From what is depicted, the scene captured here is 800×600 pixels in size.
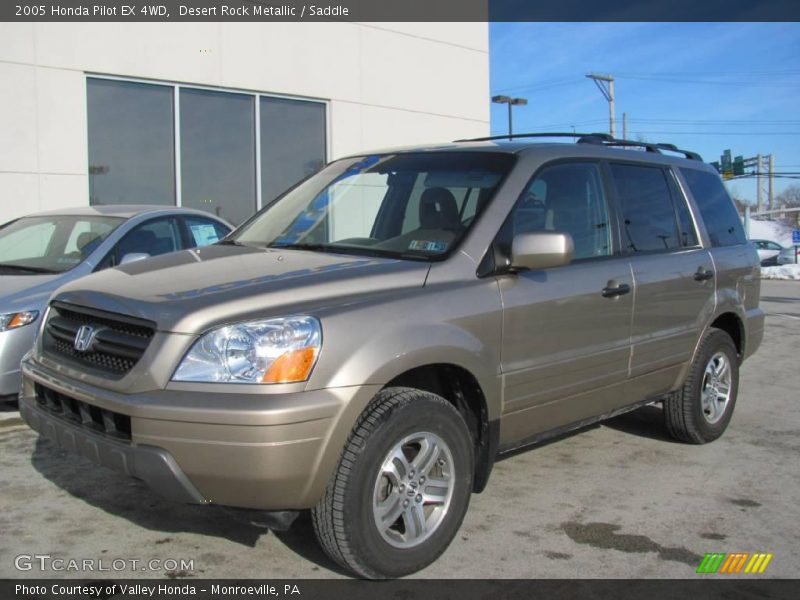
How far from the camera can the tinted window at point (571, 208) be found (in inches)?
155

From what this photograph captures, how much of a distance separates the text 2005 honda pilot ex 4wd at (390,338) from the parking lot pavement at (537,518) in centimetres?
35

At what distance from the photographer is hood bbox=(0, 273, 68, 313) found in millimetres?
5406

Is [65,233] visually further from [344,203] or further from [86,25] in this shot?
[86,25]

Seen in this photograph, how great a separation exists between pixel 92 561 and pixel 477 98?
11.9 meters

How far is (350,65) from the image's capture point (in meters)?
12.2

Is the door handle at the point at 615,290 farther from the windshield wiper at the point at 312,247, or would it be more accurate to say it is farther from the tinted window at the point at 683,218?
the windshield wiper at the point at 312,247

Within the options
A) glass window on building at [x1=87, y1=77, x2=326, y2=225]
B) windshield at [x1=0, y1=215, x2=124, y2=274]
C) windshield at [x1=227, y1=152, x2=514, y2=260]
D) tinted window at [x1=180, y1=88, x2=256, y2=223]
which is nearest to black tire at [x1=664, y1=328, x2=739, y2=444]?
windshield at [x1=227, y1=152, x2=514, y2=260]

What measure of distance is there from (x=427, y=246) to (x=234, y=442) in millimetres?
1381

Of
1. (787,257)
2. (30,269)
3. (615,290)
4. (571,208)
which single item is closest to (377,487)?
(615,290)

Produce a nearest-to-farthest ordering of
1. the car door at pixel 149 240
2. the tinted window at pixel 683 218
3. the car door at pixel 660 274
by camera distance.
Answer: the car door at pixel 660 274 → the tinted window at pixel 683 218 → the car door at pixel 149 240

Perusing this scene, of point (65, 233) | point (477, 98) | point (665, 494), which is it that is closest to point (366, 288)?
point (665, 494)

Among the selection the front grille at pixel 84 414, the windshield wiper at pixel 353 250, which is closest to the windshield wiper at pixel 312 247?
A: the windshield wiper at pixel 353 250

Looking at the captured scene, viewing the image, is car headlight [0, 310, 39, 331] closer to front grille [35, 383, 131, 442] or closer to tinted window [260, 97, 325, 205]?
front grille [35, 383, 131, 442]

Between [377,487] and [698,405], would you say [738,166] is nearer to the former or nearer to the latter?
[698,405]
